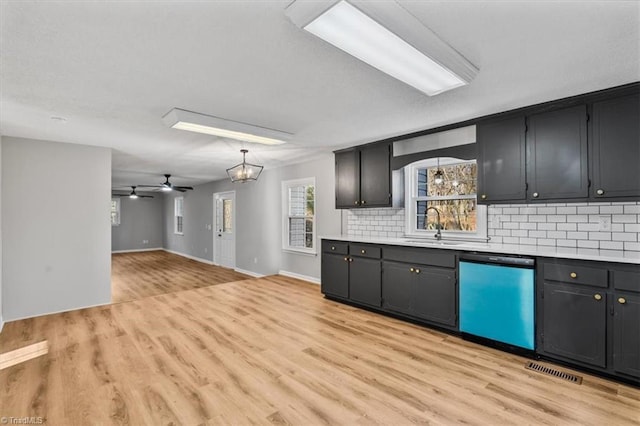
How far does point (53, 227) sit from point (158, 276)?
358 centimetres

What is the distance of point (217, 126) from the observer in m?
3.37

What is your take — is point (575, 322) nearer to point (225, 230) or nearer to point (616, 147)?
point (616, 147)

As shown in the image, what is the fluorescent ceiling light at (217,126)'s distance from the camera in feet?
10.2

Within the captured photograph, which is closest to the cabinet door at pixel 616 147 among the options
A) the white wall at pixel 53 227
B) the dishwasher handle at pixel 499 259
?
the dishwasher handle at pixel 499 259

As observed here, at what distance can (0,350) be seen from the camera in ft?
10.5

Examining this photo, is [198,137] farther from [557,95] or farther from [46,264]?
[557,95]

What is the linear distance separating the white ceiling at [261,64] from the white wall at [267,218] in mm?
2225

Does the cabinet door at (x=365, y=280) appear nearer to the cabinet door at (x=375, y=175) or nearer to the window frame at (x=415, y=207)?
the window frame at (x=415, y=207)

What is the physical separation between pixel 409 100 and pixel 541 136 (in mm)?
1364

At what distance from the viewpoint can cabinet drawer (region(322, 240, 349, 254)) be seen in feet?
15.4

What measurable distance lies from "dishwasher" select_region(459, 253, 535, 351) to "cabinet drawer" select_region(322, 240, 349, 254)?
1734mm

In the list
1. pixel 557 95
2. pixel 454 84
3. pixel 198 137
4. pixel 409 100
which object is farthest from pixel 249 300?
pixel 557 95

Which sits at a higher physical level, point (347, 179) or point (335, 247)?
point (347, 179)

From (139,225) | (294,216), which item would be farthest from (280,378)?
(139,225)
